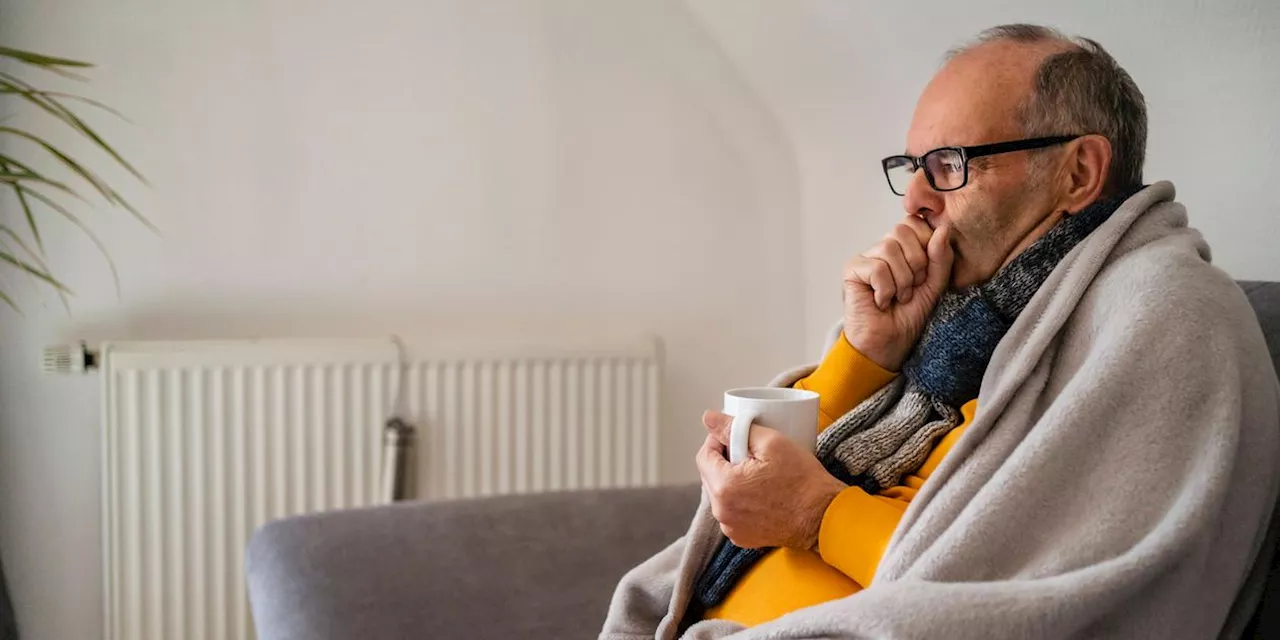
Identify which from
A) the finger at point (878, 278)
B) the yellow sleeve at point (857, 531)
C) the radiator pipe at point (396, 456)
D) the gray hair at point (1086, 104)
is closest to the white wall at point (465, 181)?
the radiator pipe at point (396, 456)

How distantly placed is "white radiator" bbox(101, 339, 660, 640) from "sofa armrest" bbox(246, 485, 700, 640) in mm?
560

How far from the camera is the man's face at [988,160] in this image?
3.27 feet

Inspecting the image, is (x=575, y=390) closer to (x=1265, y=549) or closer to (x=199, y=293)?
(x=199, y=293)

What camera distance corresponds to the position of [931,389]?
1037 mm

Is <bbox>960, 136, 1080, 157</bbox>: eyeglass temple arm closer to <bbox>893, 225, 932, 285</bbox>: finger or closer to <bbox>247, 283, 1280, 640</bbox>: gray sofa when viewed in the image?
<bbox>893, 225, 932, 285</bbox>: finger

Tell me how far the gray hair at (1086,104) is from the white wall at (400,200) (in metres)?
1.46

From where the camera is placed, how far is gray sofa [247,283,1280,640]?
4.24 ft

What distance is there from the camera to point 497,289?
2285 mm

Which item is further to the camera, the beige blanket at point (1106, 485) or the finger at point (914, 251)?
the finger at point (914, 251)

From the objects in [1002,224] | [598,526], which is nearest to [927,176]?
[1002,224]

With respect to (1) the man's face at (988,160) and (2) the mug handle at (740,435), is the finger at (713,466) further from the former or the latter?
(1) the man's face at (988,160)

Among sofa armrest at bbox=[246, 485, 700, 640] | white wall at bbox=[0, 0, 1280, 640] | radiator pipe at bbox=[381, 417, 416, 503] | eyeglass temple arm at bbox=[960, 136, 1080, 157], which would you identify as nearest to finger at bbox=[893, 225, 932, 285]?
eyeglass temple arm at bbox=[960, 136, 1080, 157]

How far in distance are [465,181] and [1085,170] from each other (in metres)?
1.52

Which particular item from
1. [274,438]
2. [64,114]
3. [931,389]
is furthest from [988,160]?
[274,438]
